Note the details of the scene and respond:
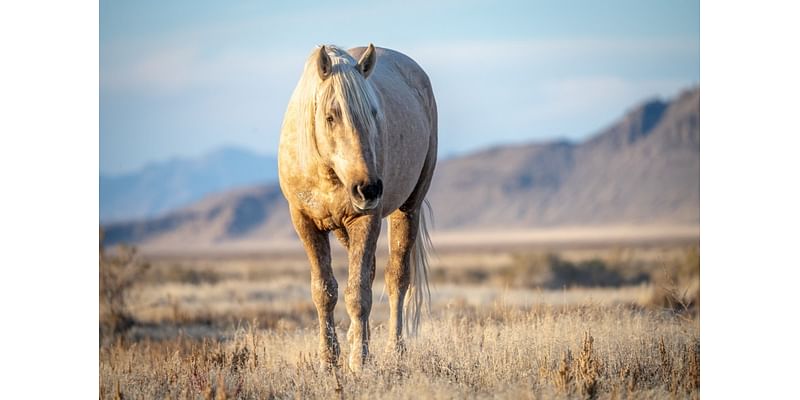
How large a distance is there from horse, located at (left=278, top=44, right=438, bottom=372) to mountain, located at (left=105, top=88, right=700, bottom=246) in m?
79.6

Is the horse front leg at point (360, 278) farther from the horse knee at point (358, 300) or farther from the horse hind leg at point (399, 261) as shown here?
the horse hind leg at point (399, 261)

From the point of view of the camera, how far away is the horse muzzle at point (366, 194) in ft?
21.3

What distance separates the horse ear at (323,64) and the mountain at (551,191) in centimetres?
8083

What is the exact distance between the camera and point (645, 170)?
100562 mm

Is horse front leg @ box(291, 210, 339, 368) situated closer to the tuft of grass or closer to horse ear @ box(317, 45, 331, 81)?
the tuft of grass

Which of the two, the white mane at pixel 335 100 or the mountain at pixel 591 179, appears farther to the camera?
the mountain at pixel 591 179

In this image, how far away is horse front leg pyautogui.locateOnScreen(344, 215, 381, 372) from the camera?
7.12 meters

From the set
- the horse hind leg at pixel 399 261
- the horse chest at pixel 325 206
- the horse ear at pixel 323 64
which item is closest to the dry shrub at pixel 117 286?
the horse hind leg at pixel 399 261

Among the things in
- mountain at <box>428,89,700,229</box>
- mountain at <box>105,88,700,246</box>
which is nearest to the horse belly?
mountain at <box>105,88,700,246</box>

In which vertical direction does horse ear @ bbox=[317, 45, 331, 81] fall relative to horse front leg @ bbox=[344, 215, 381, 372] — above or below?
above
